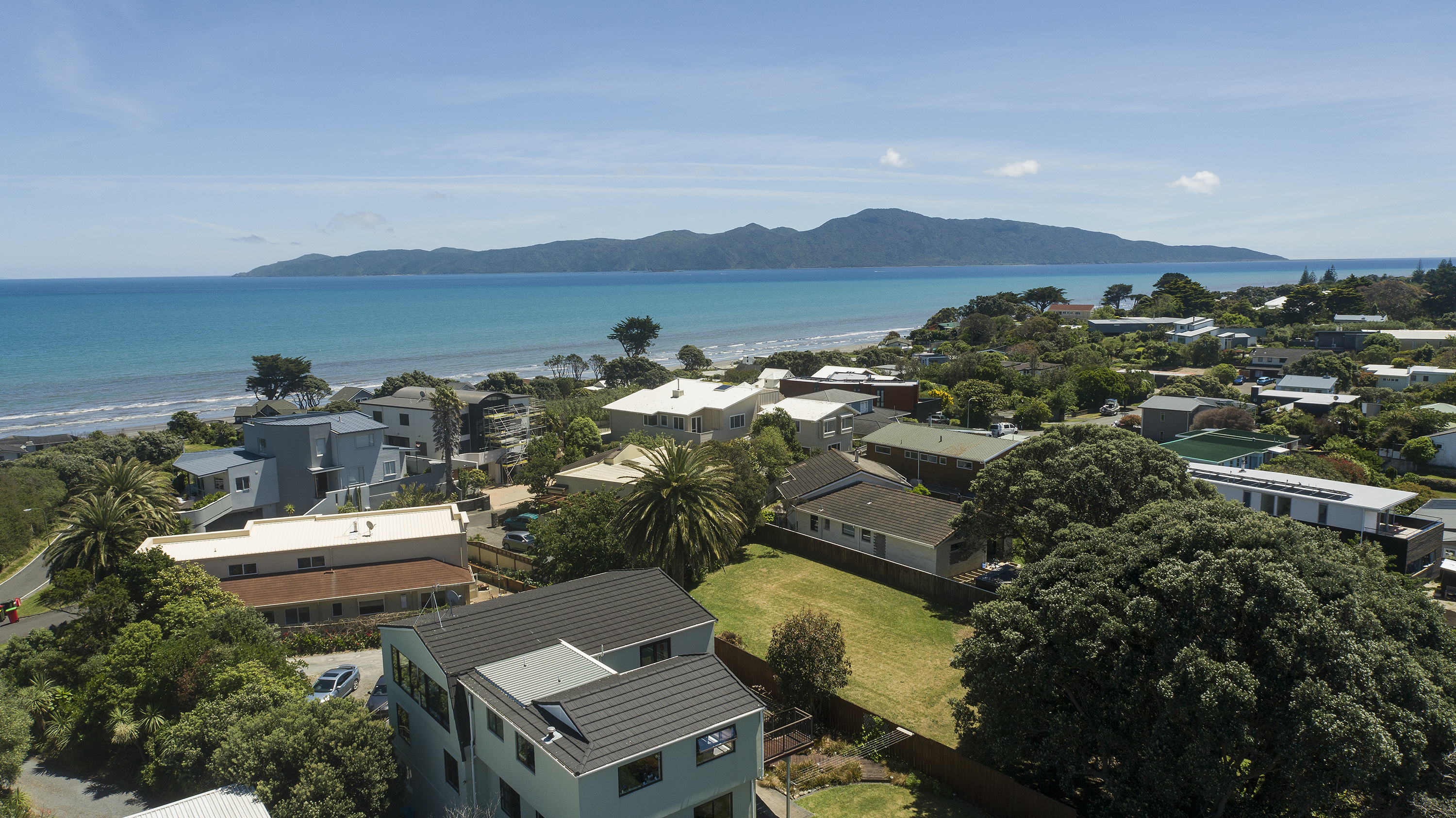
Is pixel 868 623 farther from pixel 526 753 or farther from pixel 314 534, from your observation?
pixel 314 534

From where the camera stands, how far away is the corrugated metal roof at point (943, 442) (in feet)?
158

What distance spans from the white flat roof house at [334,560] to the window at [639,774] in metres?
19.8

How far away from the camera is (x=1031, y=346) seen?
108 m

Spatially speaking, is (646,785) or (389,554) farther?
(389,554)

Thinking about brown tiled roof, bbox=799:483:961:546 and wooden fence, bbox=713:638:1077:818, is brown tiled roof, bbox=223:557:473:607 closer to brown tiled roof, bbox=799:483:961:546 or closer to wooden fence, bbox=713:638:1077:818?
wooden fence, bbox=713:638:1077:818

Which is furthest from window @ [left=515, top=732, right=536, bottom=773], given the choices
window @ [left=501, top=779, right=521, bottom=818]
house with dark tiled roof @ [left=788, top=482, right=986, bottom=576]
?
house with dark tiled roof @ [left=788, top=482, right=986, bottom=576]

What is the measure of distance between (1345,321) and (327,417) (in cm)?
14943

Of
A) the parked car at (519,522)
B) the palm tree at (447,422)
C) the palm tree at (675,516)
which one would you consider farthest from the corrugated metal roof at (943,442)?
the palm tree at (447,422)

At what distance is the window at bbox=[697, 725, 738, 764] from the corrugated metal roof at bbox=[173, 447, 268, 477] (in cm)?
3996

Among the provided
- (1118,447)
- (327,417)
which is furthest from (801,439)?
(327,417)

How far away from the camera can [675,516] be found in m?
33.1

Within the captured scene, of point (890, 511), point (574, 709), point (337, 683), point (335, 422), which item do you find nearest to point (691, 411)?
point (890, 511)

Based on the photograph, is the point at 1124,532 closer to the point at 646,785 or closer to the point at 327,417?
the point at 646,785

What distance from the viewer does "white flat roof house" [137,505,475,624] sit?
3275cm
